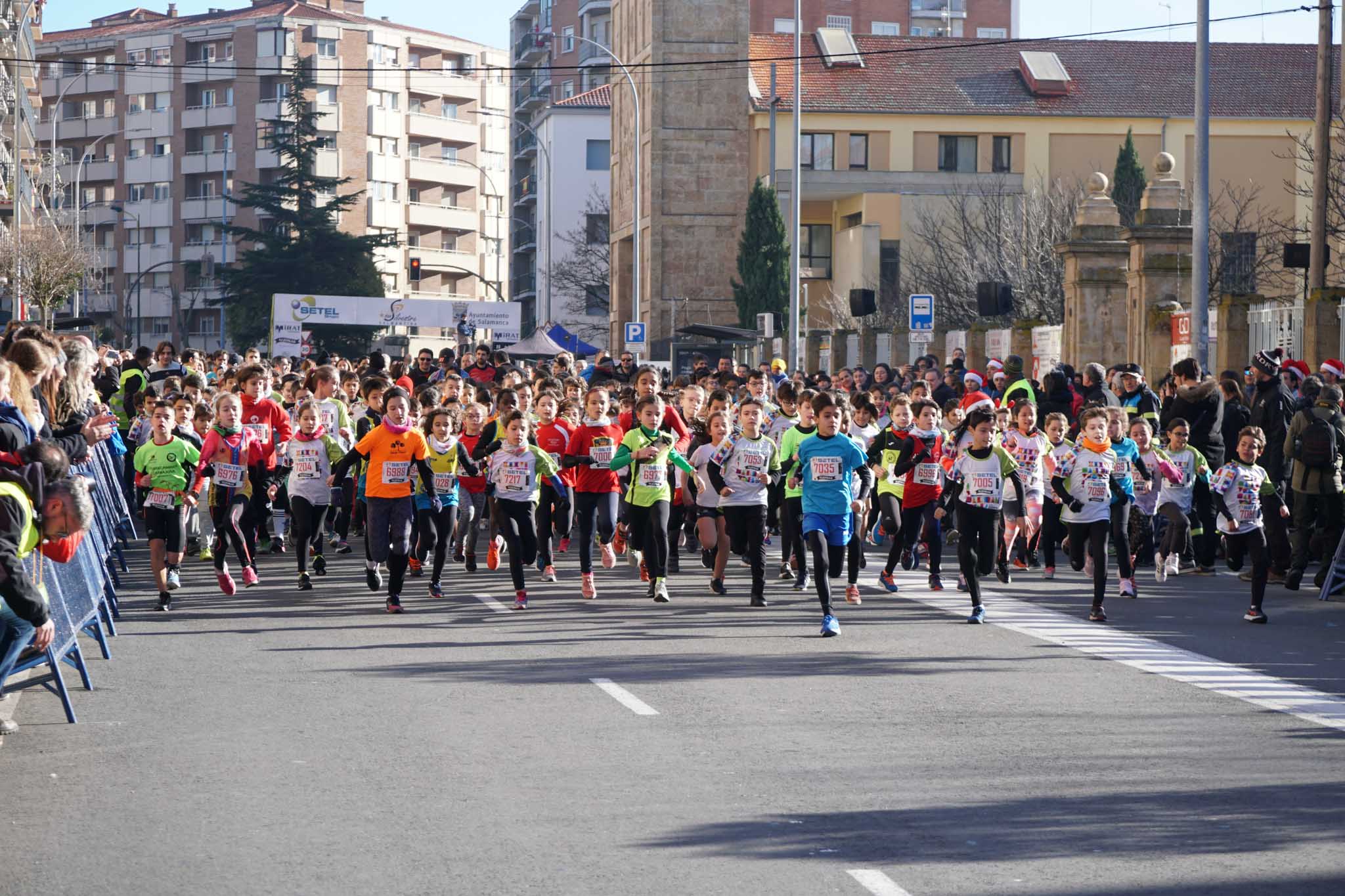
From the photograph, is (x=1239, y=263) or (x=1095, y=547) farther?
(x=1239, y=263)

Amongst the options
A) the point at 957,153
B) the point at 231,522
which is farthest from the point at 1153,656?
the point at 957,153

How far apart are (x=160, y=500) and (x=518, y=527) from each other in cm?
276

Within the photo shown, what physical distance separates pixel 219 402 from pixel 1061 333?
20.3m

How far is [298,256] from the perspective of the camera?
8438cm

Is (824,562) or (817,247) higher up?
(817,247)

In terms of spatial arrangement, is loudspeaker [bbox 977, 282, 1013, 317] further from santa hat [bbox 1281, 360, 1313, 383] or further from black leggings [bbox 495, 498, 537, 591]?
black leggings [bbox 495, 498, 537, 591]

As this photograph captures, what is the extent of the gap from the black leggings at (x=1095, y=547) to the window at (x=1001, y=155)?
5877cm

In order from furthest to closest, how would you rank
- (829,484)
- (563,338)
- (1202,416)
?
(563,338) → (1202,416) → (829,484)

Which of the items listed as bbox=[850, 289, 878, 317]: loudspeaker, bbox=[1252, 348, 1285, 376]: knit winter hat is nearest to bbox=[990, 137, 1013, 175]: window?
bbox=[850, 289, 878, 317]: loudspeaker

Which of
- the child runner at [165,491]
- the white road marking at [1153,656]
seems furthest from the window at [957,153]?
the child runner at [165,491]

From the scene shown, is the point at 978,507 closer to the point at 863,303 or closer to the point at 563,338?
the point at 863,303

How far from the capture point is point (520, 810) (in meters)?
7.71

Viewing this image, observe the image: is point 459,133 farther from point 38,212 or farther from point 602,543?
point 602,543

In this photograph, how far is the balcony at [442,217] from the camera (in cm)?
11769
